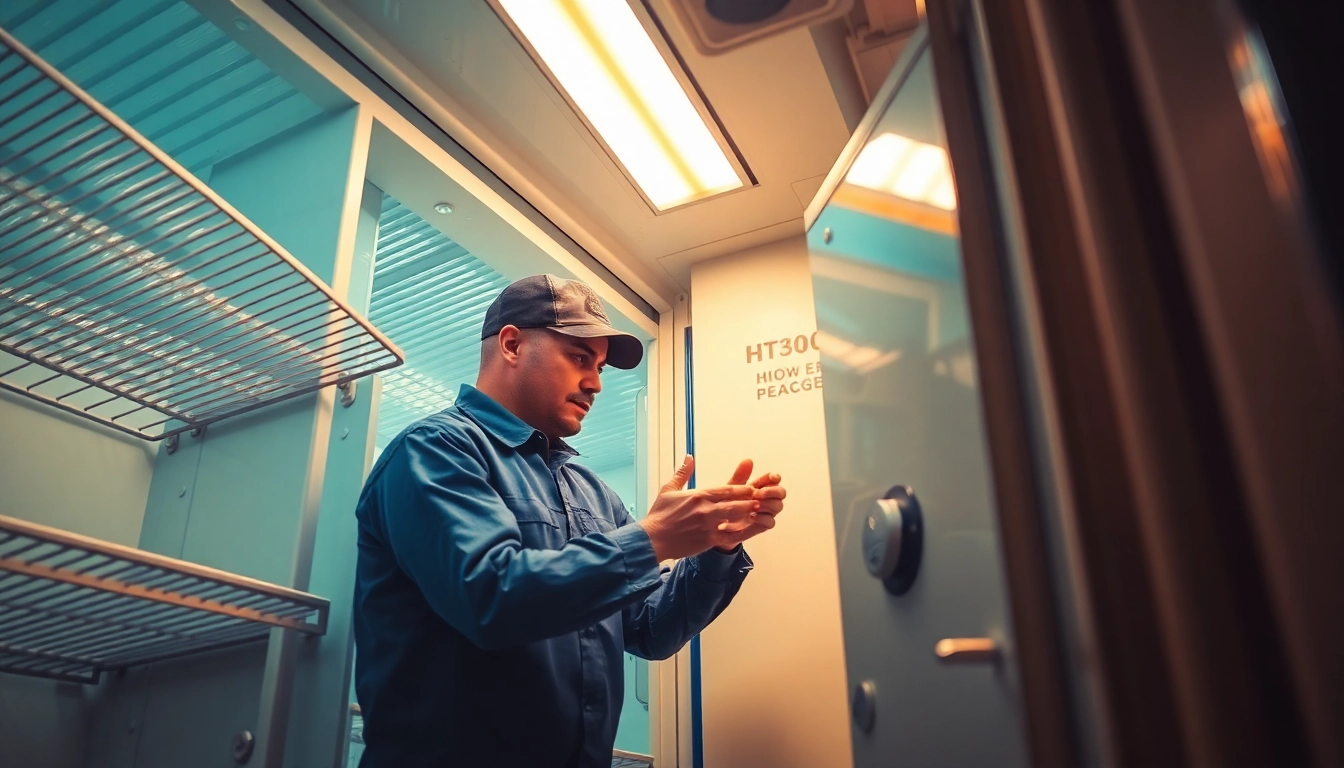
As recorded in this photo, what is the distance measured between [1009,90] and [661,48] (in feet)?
3.58

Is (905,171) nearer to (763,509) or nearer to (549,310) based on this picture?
(763,509)

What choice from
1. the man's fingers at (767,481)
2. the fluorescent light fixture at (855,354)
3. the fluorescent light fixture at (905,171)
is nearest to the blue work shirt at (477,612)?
the man's fingers at (767,481)

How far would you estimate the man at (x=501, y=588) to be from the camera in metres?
1.12

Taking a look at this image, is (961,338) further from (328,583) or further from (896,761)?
(328,583)

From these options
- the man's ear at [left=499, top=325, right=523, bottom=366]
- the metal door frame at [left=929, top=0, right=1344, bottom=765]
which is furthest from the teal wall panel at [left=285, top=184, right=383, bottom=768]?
the metal door frame at [left=929, top=0, right=1344, bottom=765]

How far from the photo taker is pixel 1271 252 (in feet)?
1.35

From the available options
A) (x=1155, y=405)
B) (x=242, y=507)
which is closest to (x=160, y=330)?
(x=242, y=507)

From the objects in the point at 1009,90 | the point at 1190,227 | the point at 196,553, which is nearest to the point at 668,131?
the point at 196,553

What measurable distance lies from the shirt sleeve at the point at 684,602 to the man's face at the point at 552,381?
337 millimetres

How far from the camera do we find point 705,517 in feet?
4.13

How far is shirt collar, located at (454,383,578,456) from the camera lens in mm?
1486

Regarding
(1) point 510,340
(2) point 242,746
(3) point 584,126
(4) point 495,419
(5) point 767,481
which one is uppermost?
(3) point 584,126

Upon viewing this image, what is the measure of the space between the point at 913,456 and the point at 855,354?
203 millimetres

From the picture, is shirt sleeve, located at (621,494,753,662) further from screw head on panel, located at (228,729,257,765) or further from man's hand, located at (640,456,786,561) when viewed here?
screw head on panel, located at (228,729,257,765)
